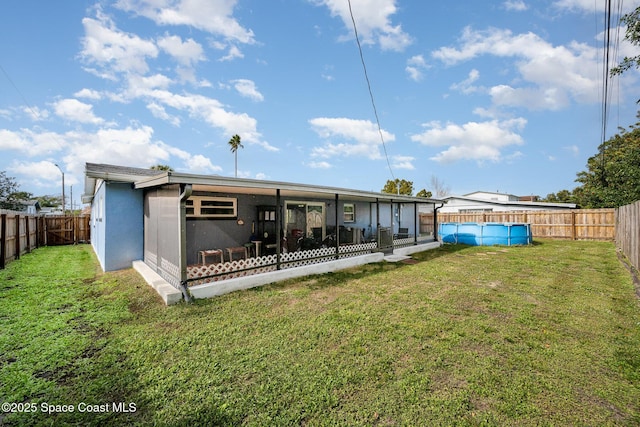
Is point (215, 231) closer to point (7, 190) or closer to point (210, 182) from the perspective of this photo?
point (210, 182)

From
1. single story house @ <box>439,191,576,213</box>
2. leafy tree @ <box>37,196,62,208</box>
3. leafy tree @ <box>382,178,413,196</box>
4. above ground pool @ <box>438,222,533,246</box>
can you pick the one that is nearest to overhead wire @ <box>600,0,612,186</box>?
above ground pool @ <box>438,222,533,246</box>

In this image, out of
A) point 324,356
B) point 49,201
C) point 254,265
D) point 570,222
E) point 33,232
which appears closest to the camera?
point 324,356

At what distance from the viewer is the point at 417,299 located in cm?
555

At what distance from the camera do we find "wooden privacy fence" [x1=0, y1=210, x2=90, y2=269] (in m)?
8.66

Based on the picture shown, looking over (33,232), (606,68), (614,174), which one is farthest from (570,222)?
(33,232)

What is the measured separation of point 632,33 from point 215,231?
1294cm

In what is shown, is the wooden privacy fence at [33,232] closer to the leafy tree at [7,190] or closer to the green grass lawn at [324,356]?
the green grass lawn at [324,356]

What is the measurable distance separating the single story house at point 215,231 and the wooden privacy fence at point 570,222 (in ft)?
36.8

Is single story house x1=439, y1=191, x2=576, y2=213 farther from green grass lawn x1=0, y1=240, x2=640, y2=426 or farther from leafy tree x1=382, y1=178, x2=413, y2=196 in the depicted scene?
green grass lawn x1=0, y1=240, x2=640, y2=426

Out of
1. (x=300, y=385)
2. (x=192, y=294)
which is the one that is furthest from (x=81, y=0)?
(x=300, y=385)

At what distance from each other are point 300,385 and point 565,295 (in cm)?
634

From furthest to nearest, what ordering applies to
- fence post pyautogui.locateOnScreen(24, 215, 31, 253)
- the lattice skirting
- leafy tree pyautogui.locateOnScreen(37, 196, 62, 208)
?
leafy tree pyautogui.locateOnScreen(37, 196, 62, 208), fence post pyautogui.locateOnScreen(24, 215, 31, 253), the lattice skirting

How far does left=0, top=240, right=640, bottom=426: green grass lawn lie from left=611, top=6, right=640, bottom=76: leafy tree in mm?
6103

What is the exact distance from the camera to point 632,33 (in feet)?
23.8
